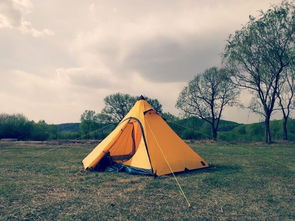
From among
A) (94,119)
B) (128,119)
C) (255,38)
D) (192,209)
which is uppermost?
(255,38)

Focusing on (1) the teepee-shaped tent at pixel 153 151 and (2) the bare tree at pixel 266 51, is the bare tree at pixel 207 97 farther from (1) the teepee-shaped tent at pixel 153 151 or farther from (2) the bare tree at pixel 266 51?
(1) the teepee-shaped tent at pixel 153 151

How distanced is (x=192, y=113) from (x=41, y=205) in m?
33.5

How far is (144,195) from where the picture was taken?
6.50 meters

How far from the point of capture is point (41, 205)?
5.75 metres

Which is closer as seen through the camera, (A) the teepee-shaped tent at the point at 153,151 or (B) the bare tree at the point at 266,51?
(A) the teepee-shaped tent at the point at 153,151

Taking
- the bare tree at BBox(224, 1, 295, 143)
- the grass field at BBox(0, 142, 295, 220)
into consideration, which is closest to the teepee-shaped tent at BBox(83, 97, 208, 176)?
the grass field at BBox(0, 142, 295, 220)

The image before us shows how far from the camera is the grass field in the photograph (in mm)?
5180

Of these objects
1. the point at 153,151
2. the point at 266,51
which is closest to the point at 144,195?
the point at 153,151

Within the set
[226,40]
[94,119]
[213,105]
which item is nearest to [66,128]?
[94,119]

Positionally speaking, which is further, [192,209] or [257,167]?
[257,167]

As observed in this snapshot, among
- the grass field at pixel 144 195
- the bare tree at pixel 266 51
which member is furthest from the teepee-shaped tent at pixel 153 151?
the bare tree at pixel 266 51

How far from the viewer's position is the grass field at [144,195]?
5.18 metres

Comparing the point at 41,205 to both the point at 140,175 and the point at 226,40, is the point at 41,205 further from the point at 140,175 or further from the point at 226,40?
the point at 226,40

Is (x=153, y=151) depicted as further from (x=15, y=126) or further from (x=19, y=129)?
(x=19, y=129)
